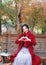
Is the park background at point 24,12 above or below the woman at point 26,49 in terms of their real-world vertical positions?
above

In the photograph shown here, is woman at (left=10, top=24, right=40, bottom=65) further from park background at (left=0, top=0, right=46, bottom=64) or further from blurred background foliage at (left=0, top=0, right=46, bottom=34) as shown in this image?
blurred background foliage at (left=0, top=0, right=46, bottom=34)

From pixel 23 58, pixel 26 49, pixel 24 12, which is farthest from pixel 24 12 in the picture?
pixel 23 58

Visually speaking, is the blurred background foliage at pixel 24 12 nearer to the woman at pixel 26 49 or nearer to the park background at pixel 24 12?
the park background at pixel 24 12

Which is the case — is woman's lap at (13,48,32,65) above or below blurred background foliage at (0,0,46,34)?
below

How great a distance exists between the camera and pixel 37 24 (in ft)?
41.1

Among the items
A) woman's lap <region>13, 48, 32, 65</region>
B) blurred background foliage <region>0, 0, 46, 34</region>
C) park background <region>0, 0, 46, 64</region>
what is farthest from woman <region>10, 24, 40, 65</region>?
blurred background foliage <region>0, 0, 46, 34</region>

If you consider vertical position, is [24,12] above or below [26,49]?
above

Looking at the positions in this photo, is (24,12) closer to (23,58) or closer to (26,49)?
(26,49)

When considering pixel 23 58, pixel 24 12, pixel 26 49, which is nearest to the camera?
pixel 23 58

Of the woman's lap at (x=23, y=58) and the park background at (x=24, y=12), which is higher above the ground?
the park background at (x=24, y=12)

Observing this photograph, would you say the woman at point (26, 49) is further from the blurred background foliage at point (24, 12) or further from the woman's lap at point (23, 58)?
the blurred background foliage at point (24, 12)

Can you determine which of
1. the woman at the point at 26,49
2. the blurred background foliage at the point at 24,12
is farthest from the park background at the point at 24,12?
the woman at the point at 26,49

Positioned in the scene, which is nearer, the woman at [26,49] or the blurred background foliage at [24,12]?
the woman at [26,49]

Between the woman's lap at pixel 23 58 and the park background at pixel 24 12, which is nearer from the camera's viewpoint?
the woman's lap at pixel 23 58
